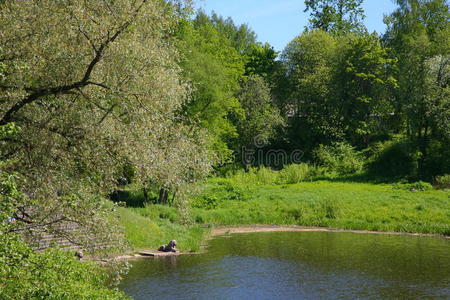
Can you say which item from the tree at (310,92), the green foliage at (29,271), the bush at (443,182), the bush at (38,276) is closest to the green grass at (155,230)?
the green foliage at (29,271)

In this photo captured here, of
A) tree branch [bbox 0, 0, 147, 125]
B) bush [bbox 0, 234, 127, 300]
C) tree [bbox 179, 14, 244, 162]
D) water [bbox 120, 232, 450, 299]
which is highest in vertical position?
tree [bbox 179, 14, 244, 162]

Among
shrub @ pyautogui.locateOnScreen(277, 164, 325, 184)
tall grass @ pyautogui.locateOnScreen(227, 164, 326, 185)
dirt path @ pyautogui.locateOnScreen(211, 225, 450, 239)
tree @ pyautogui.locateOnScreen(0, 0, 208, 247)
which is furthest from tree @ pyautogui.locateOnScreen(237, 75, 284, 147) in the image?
tree @ pyautogui.locateOnScreen(0, 0, 208, 247)

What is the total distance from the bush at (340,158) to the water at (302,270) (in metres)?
18.4

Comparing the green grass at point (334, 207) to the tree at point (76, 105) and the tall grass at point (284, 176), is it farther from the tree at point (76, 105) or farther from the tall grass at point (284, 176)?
the tree at point (76, 105)

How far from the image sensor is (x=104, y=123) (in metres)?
16.5

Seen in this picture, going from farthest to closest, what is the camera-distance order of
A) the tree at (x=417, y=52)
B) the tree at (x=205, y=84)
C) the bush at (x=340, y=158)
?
the bush at (x=340, y=158), the tree at (x=417, y=52), the tree at (x=205, y=84)

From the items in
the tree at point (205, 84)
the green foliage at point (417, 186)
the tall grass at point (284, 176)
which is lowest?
the green foliage at point (417, 186)

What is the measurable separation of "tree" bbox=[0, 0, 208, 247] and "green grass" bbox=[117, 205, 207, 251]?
443 inches

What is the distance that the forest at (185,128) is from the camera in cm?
1534

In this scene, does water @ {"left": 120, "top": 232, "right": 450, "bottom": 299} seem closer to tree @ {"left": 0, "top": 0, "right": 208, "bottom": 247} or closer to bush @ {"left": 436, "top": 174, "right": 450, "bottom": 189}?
tree @ {"left": 0, "top": 0, "right": 208, "bottom": 247}

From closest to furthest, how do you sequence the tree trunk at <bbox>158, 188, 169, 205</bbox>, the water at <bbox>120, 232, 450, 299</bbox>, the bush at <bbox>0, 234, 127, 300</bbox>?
the bush at <bbox>0, 234, 127, 300</bbox> → the water at <bbox>120, 232, 450, 299</bbox> → the tree trunk at <bbox>158, 188, 169, 205</bbox>

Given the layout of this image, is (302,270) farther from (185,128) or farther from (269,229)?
(269,229)

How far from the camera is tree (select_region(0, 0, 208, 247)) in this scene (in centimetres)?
1520

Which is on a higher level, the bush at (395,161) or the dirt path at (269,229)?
the bush at (395,161)
